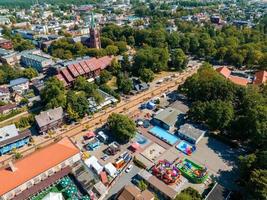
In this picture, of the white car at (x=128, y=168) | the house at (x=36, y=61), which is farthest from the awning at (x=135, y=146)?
the house at (x=36, y=61)

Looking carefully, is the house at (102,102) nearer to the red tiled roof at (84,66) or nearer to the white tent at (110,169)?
the red tiled roof at (84,66)

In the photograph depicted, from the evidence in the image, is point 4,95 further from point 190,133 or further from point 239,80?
point 239,80

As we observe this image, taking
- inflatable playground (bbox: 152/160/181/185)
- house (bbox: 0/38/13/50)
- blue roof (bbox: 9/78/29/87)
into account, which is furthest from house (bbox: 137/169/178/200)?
house (bbox: 0/38/13/50)

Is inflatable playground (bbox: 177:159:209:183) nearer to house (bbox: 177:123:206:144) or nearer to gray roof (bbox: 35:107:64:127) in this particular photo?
house (bbox: 177:123:206:144)

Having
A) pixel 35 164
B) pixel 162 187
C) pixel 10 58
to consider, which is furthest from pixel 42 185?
pixel 10 58

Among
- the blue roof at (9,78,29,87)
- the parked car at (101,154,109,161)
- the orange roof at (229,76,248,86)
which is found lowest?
the parked car at (101,154,109,161)
